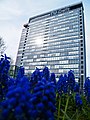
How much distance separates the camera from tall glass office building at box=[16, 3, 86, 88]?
120125 millimetres

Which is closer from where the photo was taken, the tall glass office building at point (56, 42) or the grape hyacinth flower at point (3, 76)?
the grape hyacinth flower at point (3, 76)

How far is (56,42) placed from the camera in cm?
13538

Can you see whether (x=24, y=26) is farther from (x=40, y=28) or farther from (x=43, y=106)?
(x=43, y=106)

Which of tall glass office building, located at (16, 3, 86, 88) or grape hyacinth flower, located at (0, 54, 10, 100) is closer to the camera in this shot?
grape hyacinth flower, located at (0, 54, 10, 100)

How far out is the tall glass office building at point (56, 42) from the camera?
120 meters

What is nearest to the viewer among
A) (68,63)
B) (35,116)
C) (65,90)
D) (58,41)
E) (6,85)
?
(35,116)

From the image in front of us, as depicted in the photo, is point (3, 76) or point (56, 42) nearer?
point (3, 76)

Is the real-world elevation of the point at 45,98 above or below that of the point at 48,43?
below

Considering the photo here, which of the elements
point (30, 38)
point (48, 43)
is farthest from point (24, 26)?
point (48, 43)

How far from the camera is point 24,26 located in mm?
168875

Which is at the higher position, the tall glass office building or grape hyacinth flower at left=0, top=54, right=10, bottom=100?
the tall glass office building

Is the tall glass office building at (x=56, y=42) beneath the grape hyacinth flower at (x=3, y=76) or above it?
above

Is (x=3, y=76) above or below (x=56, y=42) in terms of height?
below

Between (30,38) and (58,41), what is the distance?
27043mm
